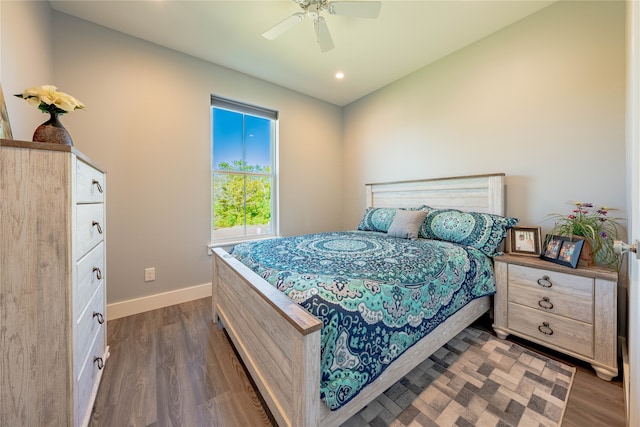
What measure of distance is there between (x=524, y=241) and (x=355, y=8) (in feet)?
7.54

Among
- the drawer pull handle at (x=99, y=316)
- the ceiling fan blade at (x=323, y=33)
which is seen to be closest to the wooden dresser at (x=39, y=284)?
the drawer pull handle at (x=99, y=316)

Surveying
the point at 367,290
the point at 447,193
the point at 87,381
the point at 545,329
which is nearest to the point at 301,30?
the point at 447,193

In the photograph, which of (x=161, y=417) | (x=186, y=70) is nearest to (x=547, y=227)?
(x=161, y=417)

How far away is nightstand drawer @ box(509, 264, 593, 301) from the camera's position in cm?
151

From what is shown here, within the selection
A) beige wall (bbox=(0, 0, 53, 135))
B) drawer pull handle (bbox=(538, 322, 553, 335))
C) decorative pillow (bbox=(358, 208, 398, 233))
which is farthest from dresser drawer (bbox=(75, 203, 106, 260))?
drawer pull handle (bbox=(538, 322, 553, 335))

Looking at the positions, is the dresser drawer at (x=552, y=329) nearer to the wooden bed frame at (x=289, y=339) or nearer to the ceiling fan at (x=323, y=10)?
the wooden bed frame at (x=289, y=339)

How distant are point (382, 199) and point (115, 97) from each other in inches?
123

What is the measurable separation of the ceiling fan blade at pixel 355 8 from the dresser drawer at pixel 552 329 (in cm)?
246

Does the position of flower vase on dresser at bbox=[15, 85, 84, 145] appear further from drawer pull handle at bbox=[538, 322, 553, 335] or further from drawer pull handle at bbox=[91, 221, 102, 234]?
drawer pull handle at bbox=[538, 322, 553, 335]

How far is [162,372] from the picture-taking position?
59.1 inches

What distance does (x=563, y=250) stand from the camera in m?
1.66

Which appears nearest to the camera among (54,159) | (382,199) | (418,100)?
(54,159)

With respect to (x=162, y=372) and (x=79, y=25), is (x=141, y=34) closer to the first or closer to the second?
(x=79, y=25)

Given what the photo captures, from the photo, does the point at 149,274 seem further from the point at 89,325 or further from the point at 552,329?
the point at 552,329
